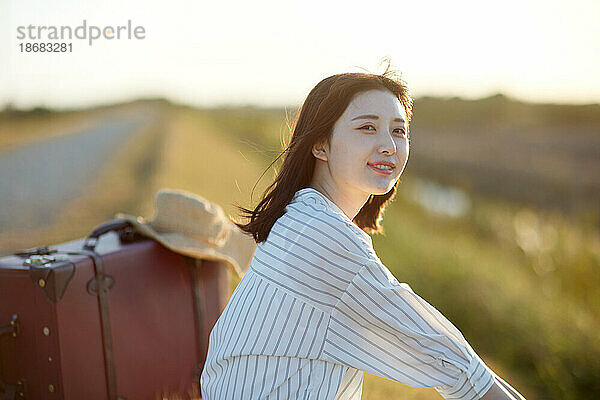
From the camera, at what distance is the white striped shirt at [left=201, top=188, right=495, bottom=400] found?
1767 millimetres

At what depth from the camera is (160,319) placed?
293cm

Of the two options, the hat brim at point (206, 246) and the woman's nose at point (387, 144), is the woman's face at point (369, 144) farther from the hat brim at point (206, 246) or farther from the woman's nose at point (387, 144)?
the hat brim at point (206, 246)

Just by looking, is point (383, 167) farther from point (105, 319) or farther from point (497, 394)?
point (105, 319)

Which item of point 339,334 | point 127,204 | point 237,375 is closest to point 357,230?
point 339,334

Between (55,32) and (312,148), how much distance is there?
247 centimetres

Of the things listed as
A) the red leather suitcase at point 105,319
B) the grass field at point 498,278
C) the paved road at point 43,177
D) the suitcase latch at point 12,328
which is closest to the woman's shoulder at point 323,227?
the grass field at point 498,278

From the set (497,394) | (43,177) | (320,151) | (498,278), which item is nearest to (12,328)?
(320,151)

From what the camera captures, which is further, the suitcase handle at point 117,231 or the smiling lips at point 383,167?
the suitcase handle at point 117,231

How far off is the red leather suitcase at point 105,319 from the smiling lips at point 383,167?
121 centimetres

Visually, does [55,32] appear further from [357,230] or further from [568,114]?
[568,114]

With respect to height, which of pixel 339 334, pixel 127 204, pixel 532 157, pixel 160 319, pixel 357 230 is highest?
pixel 357 230

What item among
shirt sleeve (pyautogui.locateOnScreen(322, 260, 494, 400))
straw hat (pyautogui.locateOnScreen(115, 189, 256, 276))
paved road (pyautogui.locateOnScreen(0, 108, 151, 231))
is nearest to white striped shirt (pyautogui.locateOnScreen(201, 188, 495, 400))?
shirt sleeve (pyautogui.locateOnScreen(322, 260, 494, 400))

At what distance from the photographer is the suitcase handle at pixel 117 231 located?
281 cm

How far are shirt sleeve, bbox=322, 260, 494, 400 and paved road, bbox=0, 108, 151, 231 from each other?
6.95 meters
